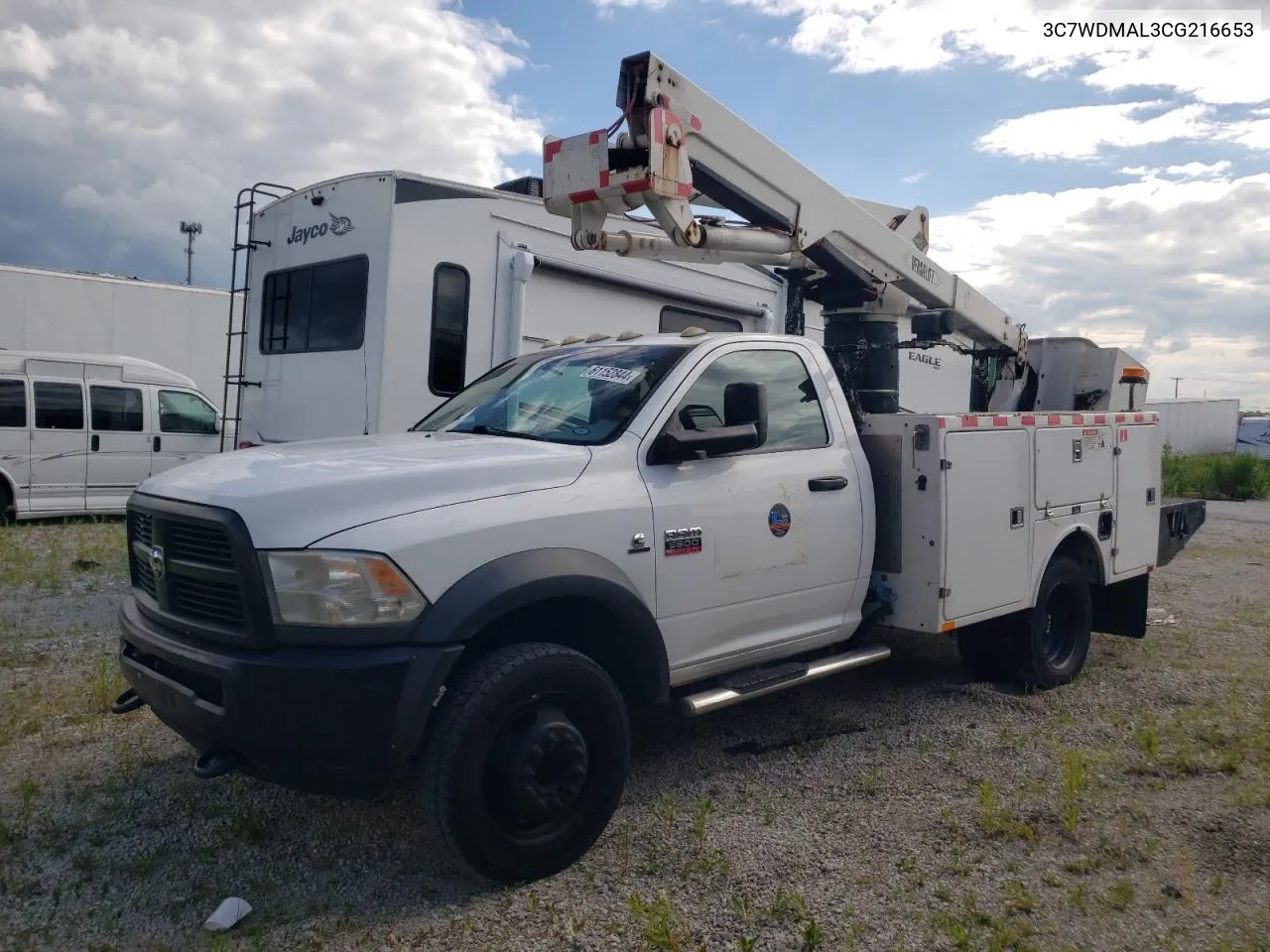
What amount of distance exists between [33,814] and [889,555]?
3.91 meters

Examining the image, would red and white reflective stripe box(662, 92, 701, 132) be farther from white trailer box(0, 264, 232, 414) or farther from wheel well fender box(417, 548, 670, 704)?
white trailer box(0, 264, 232, 414)

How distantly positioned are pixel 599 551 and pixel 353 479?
915mm

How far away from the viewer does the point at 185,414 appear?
12594mm

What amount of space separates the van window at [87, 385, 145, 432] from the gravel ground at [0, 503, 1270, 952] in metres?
7.05

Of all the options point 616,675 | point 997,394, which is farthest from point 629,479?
point 997,394

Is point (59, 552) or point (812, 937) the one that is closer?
point (812, 937)

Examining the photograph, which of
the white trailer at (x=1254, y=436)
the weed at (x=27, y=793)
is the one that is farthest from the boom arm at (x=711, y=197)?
the white trailer at (x=1254, y=436)

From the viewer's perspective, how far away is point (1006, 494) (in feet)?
17.4

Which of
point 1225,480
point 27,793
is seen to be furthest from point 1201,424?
point 27,793

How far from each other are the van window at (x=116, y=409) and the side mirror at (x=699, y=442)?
1019cm

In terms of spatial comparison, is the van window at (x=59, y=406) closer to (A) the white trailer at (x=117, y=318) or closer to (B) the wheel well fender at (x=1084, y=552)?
(A) the white trailer at (x=117, y=318)

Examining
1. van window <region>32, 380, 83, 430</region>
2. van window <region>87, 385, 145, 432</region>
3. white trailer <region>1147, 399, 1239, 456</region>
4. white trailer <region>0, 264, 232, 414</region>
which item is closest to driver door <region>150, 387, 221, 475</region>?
van window <region>87, 385, 145, 432</region>

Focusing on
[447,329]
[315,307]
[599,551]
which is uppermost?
[315,307]

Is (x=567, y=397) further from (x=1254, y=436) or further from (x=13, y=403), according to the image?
(x=1254, y=436)
